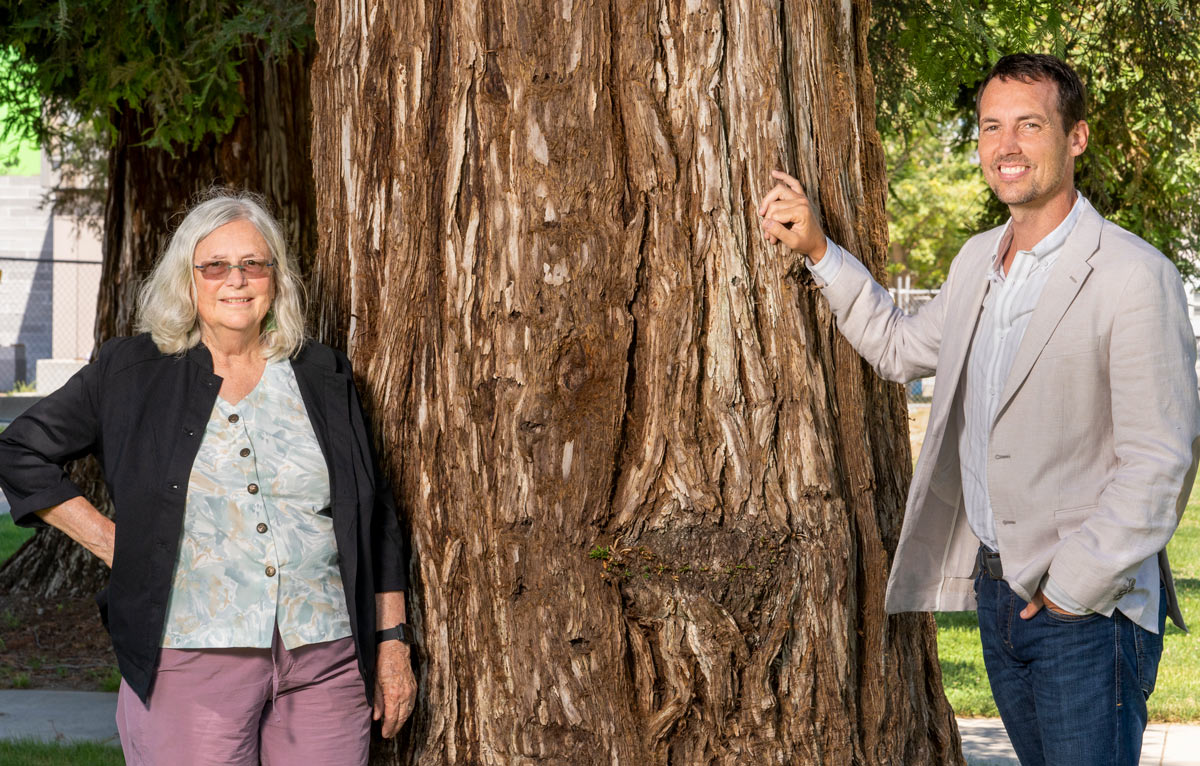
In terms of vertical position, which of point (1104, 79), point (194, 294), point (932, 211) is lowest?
point (194, 294)

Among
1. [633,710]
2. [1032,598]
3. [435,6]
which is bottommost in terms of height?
[633,710]

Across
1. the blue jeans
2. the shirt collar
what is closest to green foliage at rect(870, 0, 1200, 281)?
the shirt collar

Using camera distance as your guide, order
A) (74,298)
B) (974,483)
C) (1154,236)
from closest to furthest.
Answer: (974,483) < (1154,236) < (74,298)

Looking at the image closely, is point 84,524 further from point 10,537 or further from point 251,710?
point 10,537

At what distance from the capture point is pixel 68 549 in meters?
9.05

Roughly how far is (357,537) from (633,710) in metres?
0.79

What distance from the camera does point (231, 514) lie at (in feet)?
10.1

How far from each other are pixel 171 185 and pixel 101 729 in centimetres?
342

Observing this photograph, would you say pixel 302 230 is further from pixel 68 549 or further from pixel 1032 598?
pixel 1032 598

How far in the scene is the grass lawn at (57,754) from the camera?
556 cm

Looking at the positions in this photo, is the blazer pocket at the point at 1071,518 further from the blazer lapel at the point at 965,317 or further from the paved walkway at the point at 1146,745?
the paved walkway at the point at 1146,745

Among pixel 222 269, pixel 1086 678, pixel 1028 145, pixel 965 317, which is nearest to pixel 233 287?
pixel 222 269

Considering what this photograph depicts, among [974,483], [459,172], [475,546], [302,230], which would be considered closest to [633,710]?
[475,546]

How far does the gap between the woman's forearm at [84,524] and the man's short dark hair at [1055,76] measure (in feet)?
7.87
